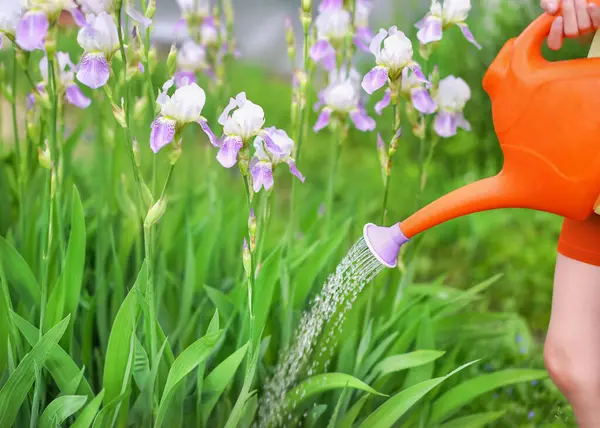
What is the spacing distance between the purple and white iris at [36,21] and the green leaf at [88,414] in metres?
0.64

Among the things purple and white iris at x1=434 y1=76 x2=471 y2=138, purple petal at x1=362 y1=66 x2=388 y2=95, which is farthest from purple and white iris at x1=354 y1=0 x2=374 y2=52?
purple petal at x1=362 y1=66 x2=388 y2=95

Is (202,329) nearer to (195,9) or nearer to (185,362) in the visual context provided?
(185,362)

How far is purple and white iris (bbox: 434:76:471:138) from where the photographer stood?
1639mm

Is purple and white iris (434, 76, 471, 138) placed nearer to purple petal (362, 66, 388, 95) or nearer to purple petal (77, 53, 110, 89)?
purple petal (362, 66, 388, 95)

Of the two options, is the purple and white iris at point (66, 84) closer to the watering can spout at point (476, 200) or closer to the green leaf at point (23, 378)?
the green leaf at point (23, 378)

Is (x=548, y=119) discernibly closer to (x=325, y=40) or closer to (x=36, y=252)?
(x=325, y=40)

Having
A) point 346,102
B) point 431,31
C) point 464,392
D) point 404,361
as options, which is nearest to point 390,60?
point 431,31

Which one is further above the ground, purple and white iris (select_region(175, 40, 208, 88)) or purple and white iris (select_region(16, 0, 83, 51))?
purple and white iris (select_region(16, 0, 83, 51))

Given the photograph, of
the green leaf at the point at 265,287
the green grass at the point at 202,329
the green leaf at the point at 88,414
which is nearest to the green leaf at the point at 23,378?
the green grass at the point at 202,329

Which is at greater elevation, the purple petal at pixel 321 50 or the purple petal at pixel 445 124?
the purple petal at pixel 321 50

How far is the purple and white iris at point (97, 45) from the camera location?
1.31m


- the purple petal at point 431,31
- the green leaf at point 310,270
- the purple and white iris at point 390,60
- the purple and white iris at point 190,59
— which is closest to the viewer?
the purple and white iris at point 390,60

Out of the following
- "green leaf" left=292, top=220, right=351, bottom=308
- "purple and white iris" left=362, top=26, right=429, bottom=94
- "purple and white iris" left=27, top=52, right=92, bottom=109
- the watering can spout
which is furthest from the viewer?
"green leaf" left=292, top=220, right=351, bottom=308

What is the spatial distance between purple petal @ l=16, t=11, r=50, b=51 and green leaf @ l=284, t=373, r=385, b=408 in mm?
855
